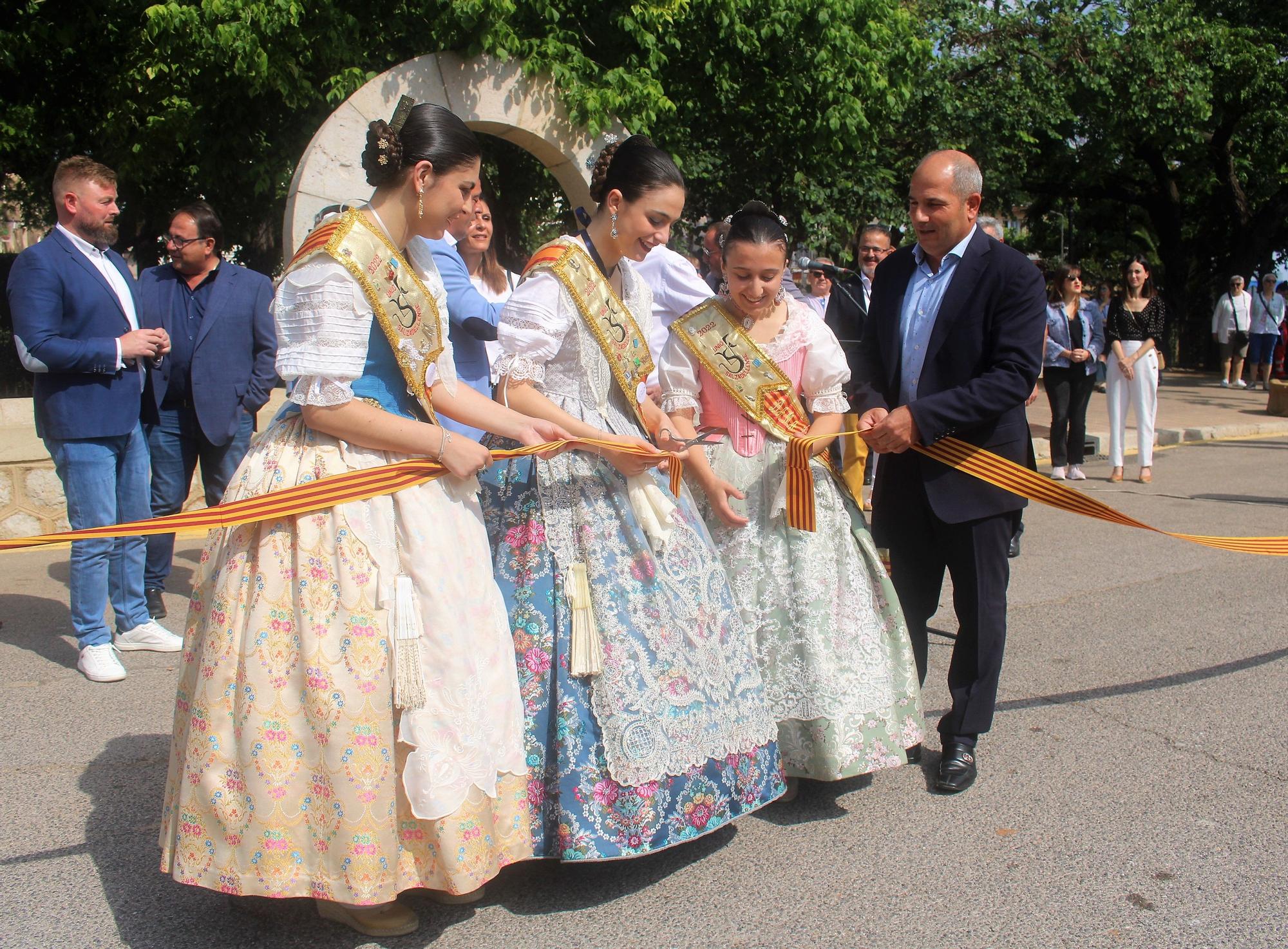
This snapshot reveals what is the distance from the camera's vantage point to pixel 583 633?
2.93m

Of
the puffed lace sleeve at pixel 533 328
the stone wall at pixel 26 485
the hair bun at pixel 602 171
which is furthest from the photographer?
the stone wall at pixel 26 485

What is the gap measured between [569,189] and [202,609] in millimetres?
7716

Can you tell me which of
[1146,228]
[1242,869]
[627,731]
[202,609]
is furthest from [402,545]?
[1146,228]

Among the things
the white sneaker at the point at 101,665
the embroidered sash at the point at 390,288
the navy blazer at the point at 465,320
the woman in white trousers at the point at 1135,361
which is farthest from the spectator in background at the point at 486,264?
the woman in white trousers at the point at 1135,361

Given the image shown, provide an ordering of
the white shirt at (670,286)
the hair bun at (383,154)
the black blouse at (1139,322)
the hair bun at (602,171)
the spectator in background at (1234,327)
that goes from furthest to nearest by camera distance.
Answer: the spectator in background at (1234,327), the black blouse at (1139,322), the white shirt at (670,286), the hair bun at (602,171), the hair bun at (383,154)

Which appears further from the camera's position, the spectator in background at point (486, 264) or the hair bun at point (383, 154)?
the spectator in background at point (486, 264)

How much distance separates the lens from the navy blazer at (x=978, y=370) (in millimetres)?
3525

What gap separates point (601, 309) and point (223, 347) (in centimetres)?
309

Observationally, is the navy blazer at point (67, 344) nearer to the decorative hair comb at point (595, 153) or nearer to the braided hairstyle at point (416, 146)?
the braided hairstyle at point (416, 146)

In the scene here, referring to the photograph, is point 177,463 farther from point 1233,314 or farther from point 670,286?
point 1233,314

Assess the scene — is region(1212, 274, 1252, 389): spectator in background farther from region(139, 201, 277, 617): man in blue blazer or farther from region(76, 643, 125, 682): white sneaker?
region(76, 643, 125, 682): white sneaker

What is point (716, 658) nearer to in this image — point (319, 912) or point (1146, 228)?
point (319, 912)

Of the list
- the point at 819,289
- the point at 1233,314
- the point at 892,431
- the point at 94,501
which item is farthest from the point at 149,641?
the point at 1233,314

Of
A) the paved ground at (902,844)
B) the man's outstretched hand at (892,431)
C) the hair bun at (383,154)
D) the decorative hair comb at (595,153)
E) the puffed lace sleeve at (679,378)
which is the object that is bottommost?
the paved ground at (902,844)
